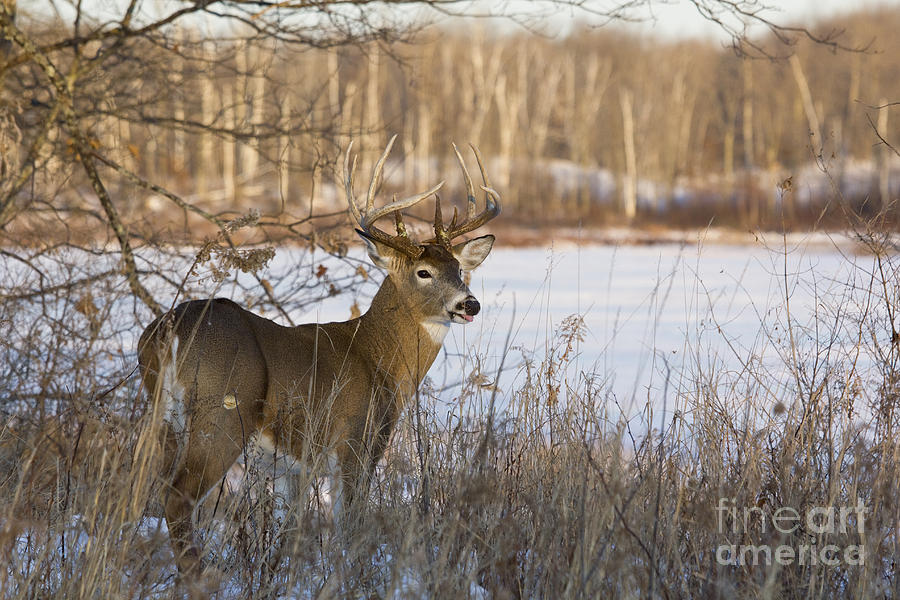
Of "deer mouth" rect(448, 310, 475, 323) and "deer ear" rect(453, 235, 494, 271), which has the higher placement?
"deer ear" rect(453, 235, 494, 271)

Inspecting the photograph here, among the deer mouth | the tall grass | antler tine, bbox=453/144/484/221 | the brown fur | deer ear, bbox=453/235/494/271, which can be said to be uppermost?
antler tine, bbox=453/144/484/221

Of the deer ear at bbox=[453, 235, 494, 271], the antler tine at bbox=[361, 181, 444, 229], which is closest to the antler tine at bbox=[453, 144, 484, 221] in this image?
the deer ear at bbox=[453, 235, 494, 271]

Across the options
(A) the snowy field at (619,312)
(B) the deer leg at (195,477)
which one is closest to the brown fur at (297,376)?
(B) the deer leg at (195,477)

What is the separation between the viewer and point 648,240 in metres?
29.1

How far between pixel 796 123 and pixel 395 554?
4708 centimetres

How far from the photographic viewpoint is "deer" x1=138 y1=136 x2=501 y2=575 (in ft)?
Answer: 13.0

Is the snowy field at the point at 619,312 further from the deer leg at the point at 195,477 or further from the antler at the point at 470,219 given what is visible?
the deer leg at the point at 195,477

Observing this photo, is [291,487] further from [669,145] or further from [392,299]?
[669,145]

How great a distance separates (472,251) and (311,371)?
4.56 ft

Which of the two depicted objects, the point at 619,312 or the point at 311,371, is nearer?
the point at 311,371

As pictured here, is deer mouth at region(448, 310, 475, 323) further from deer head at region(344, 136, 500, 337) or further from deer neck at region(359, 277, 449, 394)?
deer neck at region(359, 277, 449, 394)

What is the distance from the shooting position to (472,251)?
218 inches

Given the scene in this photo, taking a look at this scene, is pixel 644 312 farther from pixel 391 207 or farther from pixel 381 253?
pixel 391 207

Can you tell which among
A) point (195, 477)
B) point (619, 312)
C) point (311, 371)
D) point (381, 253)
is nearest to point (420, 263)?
point (381, 253)
